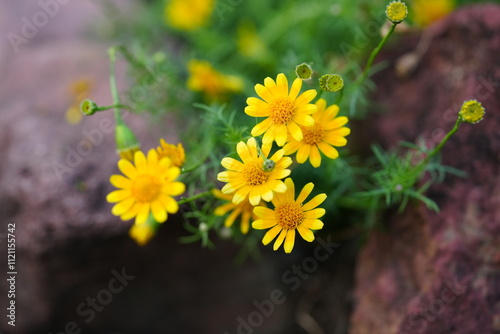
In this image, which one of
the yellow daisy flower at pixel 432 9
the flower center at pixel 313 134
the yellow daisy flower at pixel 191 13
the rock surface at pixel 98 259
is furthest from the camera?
the yellow daisy flower at pixel 191 13

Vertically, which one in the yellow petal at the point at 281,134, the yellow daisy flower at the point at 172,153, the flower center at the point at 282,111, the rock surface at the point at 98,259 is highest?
the flower center at the point at 282,111

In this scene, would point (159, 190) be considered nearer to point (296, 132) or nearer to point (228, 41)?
point (296, 132)

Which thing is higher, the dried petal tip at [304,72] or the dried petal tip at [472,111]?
the dried petal tip at [304,72]

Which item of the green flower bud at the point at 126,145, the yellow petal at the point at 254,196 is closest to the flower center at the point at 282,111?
the yellow petal at the point at 254,196

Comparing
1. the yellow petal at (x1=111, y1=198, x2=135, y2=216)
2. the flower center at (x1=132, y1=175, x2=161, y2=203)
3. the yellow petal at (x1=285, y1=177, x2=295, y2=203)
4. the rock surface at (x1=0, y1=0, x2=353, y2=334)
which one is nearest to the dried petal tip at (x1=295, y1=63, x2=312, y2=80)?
the yellow petal at (x1=285, y1=177, x2=295, y2=203)

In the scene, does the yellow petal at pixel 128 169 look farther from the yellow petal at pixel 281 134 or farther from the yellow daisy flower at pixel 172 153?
the yellow petal at pixel 281 134

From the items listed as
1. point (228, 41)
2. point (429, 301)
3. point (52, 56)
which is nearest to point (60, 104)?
point (52, 56)

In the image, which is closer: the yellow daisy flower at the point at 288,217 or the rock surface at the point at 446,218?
the yellow daisy flower at the point at 288,217
